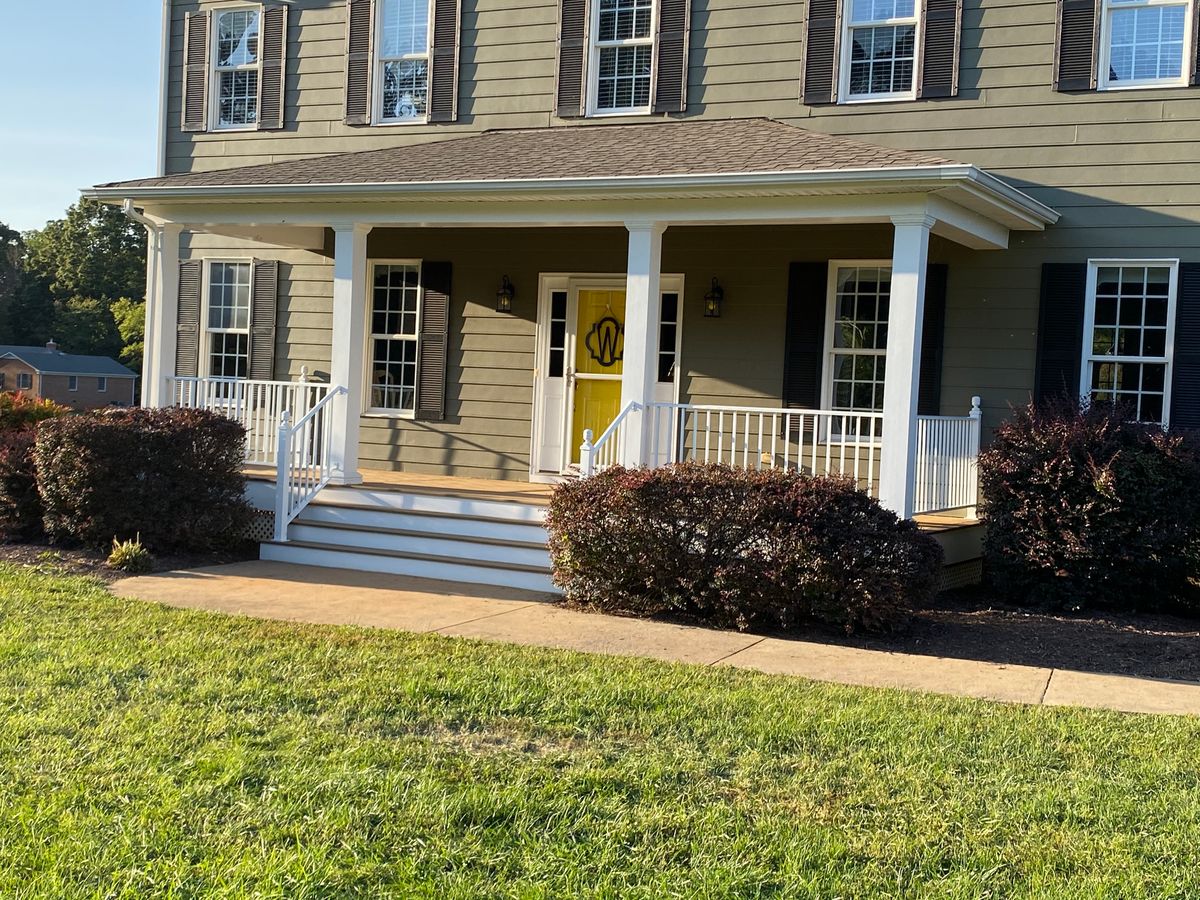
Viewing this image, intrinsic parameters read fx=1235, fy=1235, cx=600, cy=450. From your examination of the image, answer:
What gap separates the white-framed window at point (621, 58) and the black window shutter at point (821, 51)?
1.60 metres

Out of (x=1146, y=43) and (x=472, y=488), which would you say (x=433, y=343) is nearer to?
(x=472, y=488)

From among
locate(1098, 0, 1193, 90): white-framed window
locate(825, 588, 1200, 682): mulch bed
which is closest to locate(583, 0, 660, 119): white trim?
locate(1098, 0, 1193, 90): white-framed window

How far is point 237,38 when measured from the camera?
14.3m

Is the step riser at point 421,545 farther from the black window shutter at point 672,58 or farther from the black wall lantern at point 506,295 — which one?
the black window shutter at point 672,58

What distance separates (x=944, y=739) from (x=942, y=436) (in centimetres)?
485

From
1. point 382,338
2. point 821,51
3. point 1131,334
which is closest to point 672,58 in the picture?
point 821,51

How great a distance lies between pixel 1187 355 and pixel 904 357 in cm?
288

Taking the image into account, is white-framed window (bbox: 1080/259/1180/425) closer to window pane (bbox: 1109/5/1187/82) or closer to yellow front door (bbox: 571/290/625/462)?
window pane (bbox: 1109/5/1187/82)

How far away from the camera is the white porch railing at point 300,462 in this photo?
1062 centimetres

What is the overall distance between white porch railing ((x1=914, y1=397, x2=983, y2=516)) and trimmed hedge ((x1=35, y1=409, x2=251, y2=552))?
5707 millimetres

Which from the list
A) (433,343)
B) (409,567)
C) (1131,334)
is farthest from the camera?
(433,343)

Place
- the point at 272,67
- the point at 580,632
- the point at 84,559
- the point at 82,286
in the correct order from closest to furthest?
1. the point at 580,632
2. the point at 84,559
3. the point at 272,67
4. the point at 82,286

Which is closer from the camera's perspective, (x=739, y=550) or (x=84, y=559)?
(x=739, y=550)

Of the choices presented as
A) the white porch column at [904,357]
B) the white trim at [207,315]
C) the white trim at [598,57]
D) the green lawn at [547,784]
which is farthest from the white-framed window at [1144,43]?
the white trim at [207,315]
